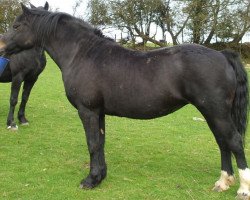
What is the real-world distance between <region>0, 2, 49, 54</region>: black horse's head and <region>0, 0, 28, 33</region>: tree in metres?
36.8

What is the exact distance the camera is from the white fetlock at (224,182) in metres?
4.79

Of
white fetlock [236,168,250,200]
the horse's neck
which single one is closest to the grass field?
white fetlock [236,168,250,200]

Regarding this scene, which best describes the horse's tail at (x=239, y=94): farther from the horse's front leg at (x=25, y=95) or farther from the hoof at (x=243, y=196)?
the horse's front leg at (x=25, y=95)

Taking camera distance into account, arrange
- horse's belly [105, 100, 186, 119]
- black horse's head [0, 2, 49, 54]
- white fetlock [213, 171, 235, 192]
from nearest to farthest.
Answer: horse's belly [105, 100, 186, 119] → white fetlock [213, 171, 235, 192] → black horse's head [0, 2, 49, 54]

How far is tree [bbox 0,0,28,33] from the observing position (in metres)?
40.4

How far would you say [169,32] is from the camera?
35.6 meters

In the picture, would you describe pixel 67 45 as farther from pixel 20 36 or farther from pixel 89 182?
pixel 89 182

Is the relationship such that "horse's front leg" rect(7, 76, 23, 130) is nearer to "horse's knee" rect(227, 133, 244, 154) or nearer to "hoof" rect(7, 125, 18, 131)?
"hoof" rect(7, 125, 18, 131)

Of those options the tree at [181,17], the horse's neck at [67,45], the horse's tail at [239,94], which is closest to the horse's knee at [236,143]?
the horse's tail at [239,94]

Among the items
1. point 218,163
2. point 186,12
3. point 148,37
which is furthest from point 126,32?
point 218,163

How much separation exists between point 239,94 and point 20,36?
3.04 meters

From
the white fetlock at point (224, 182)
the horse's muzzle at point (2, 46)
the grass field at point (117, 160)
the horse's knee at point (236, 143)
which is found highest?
the horse's muzzle at point (2, 46)

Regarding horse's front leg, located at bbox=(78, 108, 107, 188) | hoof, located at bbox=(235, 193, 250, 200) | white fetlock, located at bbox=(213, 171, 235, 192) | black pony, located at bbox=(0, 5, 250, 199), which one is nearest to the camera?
black pony, located at bbox=(0, 5, 250, 199)

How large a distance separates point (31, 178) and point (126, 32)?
33.7m
